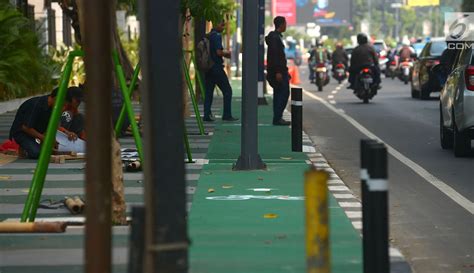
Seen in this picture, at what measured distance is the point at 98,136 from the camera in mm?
7070

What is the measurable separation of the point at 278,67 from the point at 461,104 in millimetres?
6127

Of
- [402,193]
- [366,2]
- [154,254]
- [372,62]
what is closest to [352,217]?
[402,193]

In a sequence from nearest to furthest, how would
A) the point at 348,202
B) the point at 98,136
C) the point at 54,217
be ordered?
the point at 98,136, the point at 54,217, the point at 348,202

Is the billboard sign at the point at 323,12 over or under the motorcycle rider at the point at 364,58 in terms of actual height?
under

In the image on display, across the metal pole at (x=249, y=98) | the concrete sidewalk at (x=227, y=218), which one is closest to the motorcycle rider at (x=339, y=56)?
the concrete sidewalk at (x=227, y=218)

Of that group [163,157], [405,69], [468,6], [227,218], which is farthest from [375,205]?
[468,6]

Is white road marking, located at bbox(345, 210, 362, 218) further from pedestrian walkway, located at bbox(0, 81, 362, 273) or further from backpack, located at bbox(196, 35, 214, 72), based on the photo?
backpack, located at bbox(196, 35, 214, 72)

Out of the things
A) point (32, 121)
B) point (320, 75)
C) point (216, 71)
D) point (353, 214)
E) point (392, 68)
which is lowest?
point (392, 68)

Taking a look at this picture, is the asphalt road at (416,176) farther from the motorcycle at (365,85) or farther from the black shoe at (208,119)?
the black shoe at (208,119)

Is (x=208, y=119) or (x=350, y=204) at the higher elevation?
(x=350, y=204)

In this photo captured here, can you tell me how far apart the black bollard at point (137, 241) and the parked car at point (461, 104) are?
1211cm

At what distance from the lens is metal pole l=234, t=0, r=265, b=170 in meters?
16.7

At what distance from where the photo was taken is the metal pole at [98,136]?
7070mm

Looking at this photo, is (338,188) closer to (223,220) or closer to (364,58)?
(223,220)
